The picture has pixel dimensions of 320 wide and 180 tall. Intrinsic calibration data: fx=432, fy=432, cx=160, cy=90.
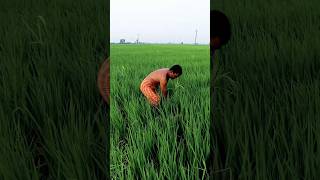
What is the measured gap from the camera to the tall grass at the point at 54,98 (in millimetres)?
1024

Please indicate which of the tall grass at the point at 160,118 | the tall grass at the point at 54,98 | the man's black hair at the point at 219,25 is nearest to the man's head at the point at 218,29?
the man's black hair at the point at 219,25

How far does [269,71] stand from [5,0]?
1.96 metres

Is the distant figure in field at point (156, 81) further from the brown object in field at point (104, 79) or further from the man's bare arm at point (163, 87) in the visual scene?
the brown object in field at point (104, 79)

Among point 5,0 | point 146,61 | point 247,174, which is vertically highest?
point 5,0

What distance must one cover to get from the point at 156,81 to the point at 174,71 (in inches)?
3.2

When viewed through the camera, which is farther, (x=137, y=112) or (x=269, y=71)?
(x=269, y=71)

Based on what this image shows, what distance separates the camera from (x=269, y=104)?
1300 millimetres

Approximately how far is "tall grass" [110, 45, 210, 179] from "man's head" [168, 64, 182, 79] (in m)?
→ 0.01

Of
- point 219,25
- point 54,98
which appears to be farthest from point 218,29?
point 54,98

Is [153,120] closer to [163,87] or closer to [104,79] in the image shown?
Answer: [163,87]

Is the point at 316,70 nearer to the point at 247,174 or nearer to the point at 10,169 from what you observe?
the point at 247,174

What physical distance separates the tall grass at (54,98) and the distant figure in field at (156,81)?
0.15 metres

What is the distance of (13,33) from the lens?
6.31 ft

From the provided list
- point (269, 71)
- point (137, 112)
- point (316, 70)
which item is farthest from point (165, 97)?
point (316, 70)
